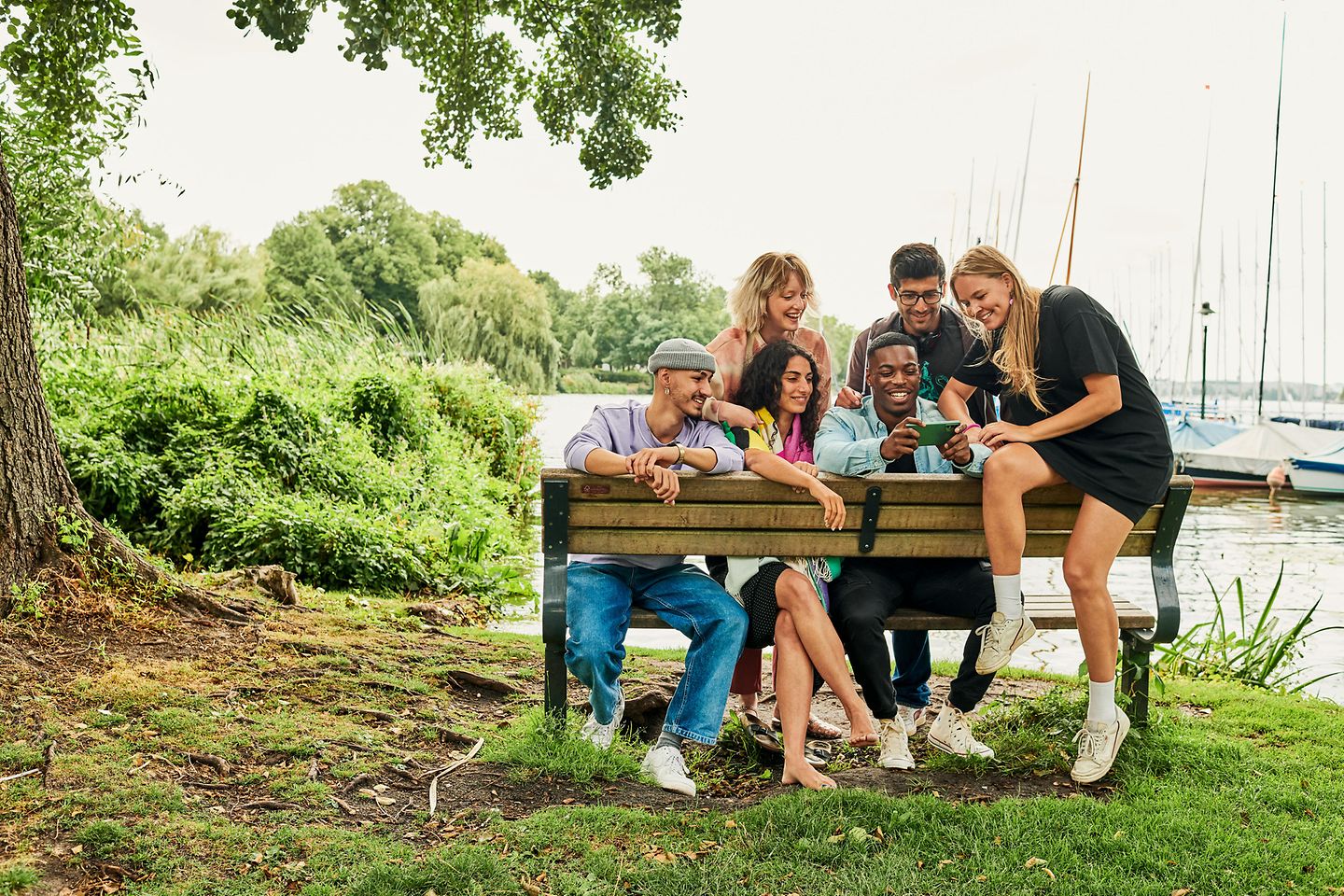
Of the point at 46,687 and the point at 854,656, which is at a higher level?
the point at 854,656

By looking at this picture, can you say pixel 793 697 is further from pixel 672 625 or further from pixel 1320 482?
pixel 1320 482

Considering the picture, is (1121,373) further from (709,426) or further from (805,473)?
(709,426)

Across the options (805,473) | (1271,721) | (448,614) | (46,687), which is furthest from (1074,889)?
(448,614)

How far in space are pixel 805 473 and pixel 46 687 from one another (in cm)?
295

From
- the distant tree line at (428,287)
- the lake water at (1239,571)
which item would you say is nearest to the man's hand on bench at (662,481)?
the lake water at (1239,571)

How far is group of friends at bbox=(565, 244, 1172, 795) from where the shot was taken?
3.69m

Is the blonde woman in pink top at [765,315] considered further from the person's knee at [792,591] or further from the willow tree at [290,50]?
the willow tree at [290,50]

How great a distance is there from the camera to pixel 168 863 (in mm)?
2922

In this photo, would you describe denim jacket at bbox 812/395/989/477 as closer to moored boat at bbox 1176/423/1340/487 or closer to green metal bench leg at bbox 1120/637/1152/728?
green metal bench leg at bbox 1120/637/1152/728

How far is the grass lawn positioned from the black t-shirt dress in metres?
0.89

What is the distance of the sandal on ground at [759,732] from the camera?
390 centimetres

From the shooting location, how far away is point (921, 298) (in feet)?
15.3

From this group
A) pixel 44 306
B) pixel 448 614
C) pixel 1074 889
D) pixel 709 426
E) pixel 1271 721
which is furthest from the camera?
pixel 44 306

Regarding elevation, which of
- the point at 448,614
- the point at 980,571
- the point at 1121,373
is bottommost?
the point at 448,614
